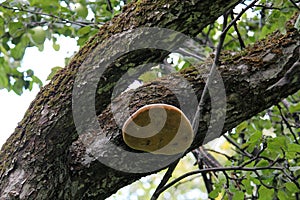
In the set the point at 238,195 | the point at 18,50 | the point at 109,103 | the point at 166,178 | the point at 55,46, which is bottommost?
A: the point at 166,178

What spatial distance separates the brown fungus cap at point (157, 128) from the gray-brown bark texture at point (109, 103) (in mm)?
119

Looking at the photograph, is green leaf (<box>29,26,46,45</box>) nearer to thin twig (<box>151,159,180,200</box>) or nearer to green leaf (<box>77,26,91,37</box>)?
green leaf (<box>77,26,91,37</box>)

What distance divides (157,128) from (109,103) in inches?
10.3

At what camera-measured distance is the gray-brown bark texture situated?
4.77ft

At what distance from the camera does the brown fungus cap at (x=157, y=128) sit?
4.41ft

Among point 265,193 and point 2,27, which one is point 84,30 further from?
point 265,193

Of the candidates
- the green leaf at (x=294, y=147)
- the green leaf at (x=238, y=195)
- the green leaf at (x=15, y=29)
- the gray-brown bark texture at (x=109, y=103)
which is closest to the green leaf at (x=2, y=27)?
the green leaf at (x=15, y=29)

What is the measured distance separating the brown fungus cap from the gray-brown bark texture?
0.39ft

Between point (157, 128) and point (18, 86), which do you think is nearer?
point (157, 128)

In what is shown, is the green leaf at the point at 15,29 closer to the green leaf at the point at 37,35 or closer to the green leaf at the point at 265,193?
the green leaf at the point at 37,35

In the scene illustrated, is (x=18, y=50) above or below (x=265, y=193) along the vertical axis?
above

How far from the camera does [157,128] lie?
137 cm

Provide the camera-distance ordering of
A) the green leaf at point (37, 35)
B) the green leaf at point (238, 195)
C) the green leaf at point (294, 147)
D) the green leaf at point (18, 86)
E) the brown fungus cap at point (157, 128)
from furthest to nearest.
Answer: the green leaf at point (18, 86) < the green leaf at point (37, 35) < the green leaf at point (238, 195) < the green leaf at point (294, 147) < the brown fungus cap at point (157, 128)

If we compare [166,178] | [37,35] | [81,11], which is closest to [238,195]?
[166,178]
